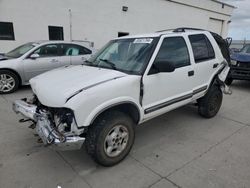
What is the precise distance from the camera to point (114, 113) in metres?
2.72

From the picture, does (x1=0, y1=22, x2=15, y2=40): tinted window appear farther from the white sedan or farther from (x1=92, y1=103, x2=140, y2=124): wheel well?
(x1=92, y1=103, x2=140, y2=124): wheel well

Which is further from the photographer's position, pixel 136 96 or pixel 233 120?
pixel 233 120

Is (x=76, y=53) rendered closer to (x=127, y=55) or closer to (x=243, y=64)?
(x=127, y=55)

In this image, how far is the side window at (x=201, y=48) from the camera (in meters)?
3.88

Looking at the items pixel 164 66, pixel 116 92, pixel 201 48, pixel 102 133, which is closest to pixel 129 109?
pixel 116 92

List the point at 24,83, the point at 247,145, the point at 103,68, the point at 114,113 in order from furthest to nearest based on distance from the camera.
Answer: the point at 24,83
the point at 247,145
the point at 103,68
the point at 114,113

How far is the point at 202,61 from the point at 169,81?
1.13 m

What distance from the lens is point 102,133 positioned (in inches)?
102

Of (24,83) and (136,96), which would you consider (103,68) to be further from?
(24,83)

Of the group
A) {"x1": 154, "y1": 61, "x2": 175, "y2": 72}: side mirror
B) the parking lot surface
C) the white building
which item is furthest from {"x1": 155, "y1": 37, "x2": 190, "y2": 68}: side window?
the white building

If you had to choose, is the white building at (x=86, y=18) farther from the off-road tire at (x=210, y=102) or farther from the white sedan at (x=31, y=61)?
the off-road tire at (x=210, y=102)

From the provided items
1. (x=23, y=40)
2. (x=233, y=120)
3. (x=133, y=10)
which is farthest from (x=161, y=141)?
(x=133, y=10)

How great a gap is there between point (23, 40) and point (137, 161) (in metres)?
8.84

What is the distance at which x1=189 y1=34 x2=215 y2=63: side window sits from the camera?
12.7 feet
